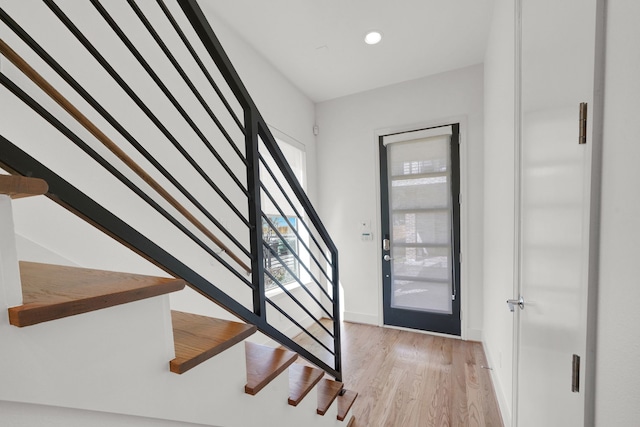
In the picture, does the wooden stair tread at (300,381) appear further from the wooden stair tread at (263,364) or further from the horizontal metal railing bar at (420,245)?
the horizontal metal railing bar at (420,245)

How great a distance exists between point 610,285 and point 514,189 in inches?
38.8

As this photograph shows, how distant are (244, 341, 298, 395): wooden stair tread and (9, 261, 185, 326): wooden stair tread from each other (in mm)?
499

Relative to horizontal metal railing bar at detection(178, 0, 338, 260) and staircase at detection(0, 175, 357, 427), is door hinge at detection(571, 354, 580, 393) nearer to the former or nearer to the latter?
staircase at detection(0, 175, 357, 427)

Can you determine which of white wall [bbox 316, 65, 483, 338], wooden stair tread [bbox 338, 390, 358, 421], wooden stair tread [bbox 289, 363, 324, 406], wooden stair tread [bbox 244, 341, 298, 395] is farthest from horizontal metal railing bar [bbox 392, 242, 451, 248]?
wooden stair tread [bbox 244, 341, 298, 395]

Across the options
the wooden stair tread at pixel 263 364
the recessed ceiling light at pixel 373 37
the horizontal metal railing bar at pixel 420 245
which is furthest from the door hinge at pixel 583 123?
the horizontal metal railing bar at pixel 420 245

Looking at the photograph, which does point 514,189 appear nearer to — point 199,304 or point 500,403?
point 500,403

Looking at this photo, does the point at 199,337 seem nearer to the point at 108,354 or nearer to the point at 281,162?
the point at 108,354

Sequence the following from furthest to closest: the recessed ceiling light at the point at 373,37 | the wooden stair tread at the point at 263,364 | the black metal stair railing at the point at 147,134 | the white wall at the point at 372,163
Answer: the white wall at the point at 372,163 < the recessed ceiling light at the point at 373,37 < the wooden stair tread at the point at 263,364 < the black metal stair railing at the point at 147,134

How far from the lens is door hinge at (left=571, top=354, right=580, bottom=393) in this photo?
0.68 m

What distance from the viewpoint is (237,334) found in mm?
834

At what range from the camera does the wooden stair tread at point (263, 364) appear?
3.02 ft

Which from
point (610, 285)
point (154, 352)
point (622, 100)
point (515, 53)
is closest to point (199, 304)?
point (154, 352)

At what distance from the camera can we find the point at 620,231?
540mm

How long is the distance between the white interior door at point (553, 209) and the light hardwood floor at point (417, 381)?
674 millimetres
